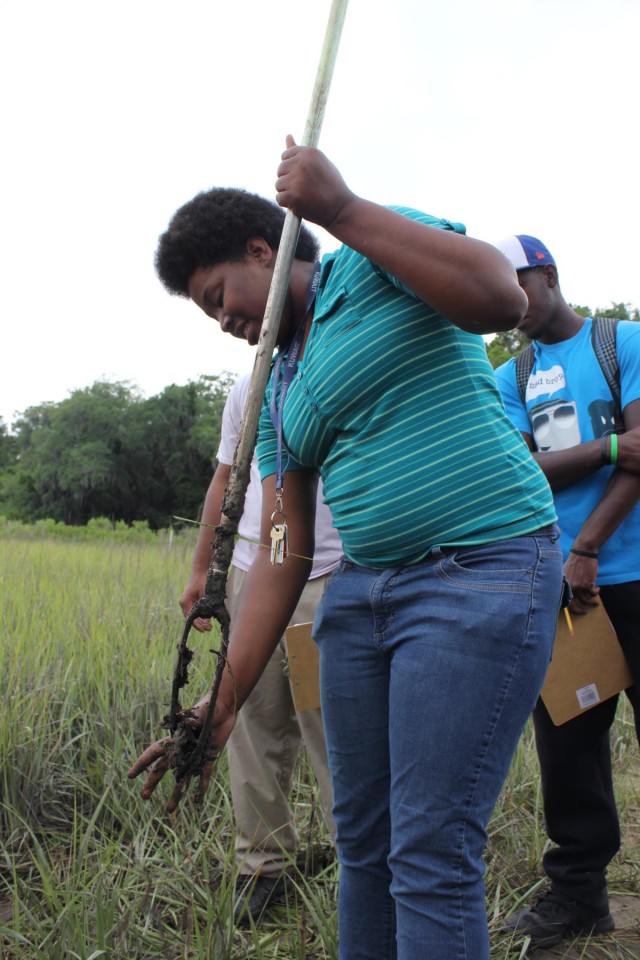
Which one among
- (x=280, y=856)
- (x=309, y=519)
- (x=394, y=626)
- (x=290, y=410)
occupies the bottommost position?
(x=280, y=856)

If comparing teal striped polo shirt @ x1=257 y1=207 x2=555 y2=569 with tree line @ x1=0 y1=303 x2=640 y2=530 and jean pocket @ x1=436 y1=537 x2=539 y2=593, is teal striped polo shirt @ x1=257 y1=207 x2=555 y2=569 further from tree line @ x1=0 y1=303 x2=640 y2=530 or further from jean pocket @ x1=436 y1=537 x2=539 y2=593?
tree line @ x1=0 y1=303 x2=640 y2=530

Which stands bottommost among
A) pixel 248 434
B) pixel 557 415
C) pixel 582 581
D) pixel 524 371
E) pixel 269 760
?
pixel 269 760

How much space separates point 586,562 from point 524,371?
600 mm

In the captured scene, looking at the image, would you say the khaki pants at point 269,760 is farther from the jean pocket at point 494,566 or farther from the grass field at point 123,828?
the jean pocket at point 494,566

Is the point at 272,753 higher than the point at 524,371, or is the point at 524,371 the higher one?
the point at 524,371

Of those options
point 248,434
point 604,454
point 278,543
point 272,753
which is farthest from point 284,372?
point 272,753

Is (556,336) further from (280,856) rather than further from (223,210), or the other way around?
(280,856)

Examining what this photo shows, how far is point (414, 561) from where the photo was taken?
1.22 metres

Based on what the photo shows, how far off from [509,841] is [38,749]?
5.09ft

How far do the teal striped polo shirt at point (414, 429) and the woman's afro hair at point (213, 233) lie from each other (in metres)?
0.44

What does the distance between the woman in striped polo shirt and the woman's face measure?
19cm

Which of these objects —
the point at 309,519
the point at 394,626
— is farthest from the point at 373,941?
the point at 309,519

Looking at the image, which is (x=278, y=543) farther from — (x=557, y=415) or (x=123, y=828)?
(x=123, y=828)

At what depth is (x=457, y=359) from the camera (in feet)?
3.98
